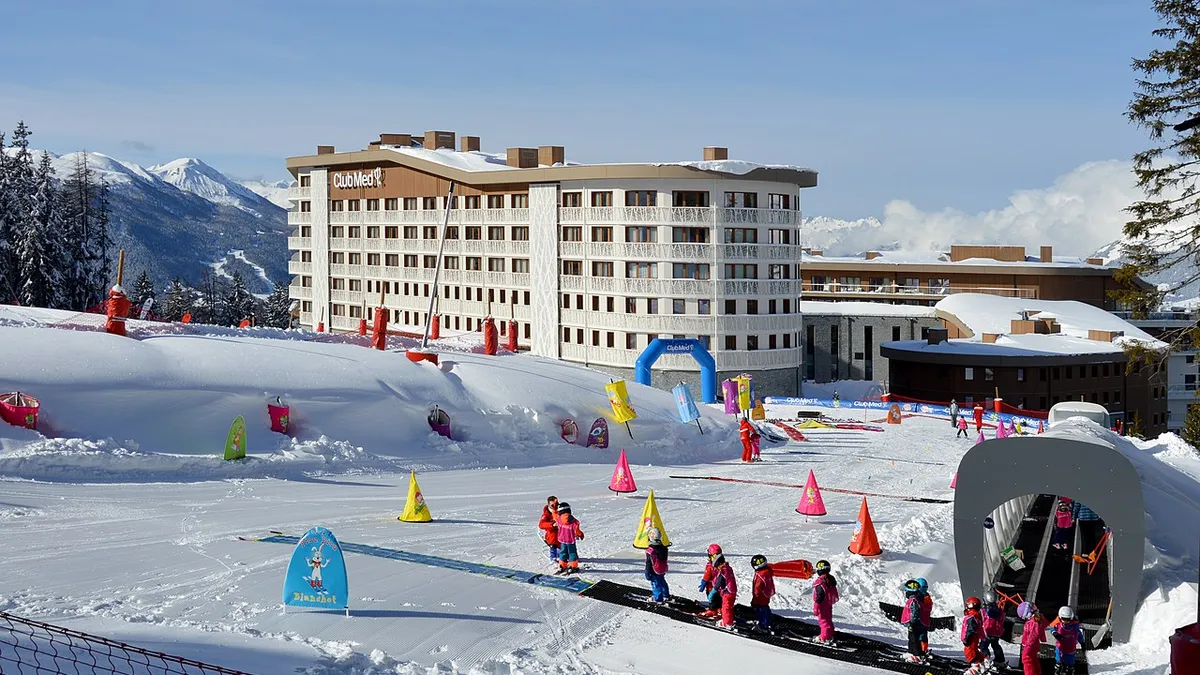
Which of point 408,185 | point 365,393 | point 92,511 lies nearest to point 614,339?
point 408,185

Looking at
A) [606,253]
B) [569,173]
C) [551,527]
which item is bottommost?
[551,527]

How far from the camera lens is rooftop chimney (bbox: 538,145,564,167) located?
68125 millimetres

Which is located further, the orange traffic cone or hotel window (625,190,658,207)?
hotel window (625,190,658,207)

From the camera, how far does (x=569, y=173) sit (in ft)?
198

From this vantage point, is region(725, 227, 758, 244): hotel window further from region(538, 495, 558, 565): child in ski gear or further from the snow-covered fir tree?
the snow-covered fir tree

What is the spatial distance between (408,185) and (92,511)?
51611mm

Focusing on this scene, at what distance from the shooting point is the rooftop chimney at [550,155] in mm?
68125

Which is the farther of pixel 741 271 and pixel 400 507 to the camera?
pixel 741 271

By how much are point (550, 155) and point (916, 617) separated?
55.7 metres

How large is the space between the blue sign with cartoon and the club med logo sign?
60.3 metres

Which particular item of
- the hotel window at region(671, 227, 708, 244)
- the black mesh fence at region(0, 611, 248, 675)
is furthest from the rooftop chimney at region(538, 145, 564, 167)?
the black mesh fence at region(0, 611, 248, 675)

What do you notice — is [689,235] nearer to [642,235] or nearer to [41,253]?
[642,235]

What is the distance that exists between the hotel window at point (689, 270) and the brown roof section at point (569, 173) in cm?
453

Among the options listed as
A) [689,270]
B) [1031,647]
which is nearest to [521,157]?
[689,270]
